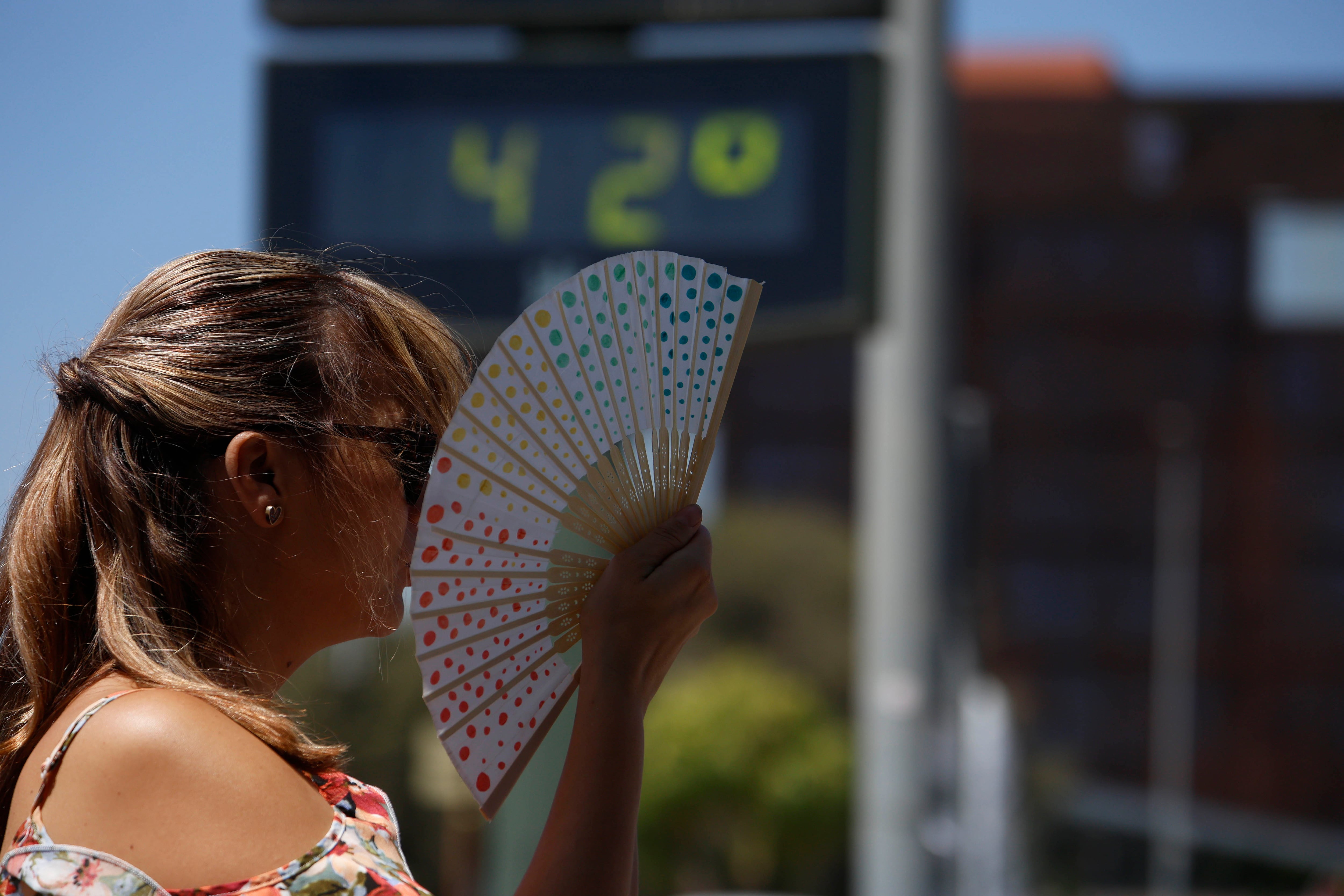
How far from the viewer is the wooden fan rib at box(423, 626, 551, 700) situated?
1127mm

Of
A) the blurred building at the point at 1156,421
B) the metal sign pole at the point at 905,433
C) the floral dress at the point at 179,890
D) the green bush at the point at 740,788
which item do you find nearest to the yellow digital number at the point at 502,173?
the metal sign pole at the point at 905,433

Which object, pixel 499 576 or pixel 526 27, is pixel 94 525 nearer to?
pixel 499 576

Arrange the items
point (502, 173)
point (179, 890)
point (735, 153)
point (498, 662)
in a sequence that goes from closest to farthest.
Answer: point (179, 890)
point (498, 662)
point (735, 153)
point (502, 173)

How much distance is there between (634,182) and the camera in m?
3.07

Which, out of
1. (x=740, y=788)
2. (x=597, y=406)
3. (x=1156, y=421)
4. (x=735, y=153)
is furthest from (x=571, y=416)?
(x=1156, y=421)

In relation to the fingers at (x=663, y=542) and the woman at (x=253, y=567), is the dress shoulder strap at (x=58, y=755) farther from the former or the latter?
the fingers at (x=663, y=542)

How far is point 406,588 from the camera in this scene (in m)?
1.17

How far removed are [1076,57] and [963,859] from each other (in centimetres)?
3520

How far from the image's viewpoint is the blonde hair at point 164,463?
1.03 m

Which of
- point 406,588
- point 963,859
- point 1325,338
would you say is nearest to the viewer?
point 406,588

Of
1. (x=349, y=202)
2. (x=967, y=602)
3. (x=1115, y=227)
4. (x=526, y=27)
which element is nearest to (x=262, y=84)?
(x=349, y=202)

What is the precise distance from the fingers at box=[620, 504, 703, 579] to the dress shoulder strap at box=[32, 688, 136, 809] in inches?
15.4

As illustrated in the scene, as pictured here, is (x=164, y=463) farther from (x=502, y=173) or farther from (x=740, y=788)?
(x=740, y=788)

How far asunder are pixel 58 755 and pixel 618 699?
39 cm
